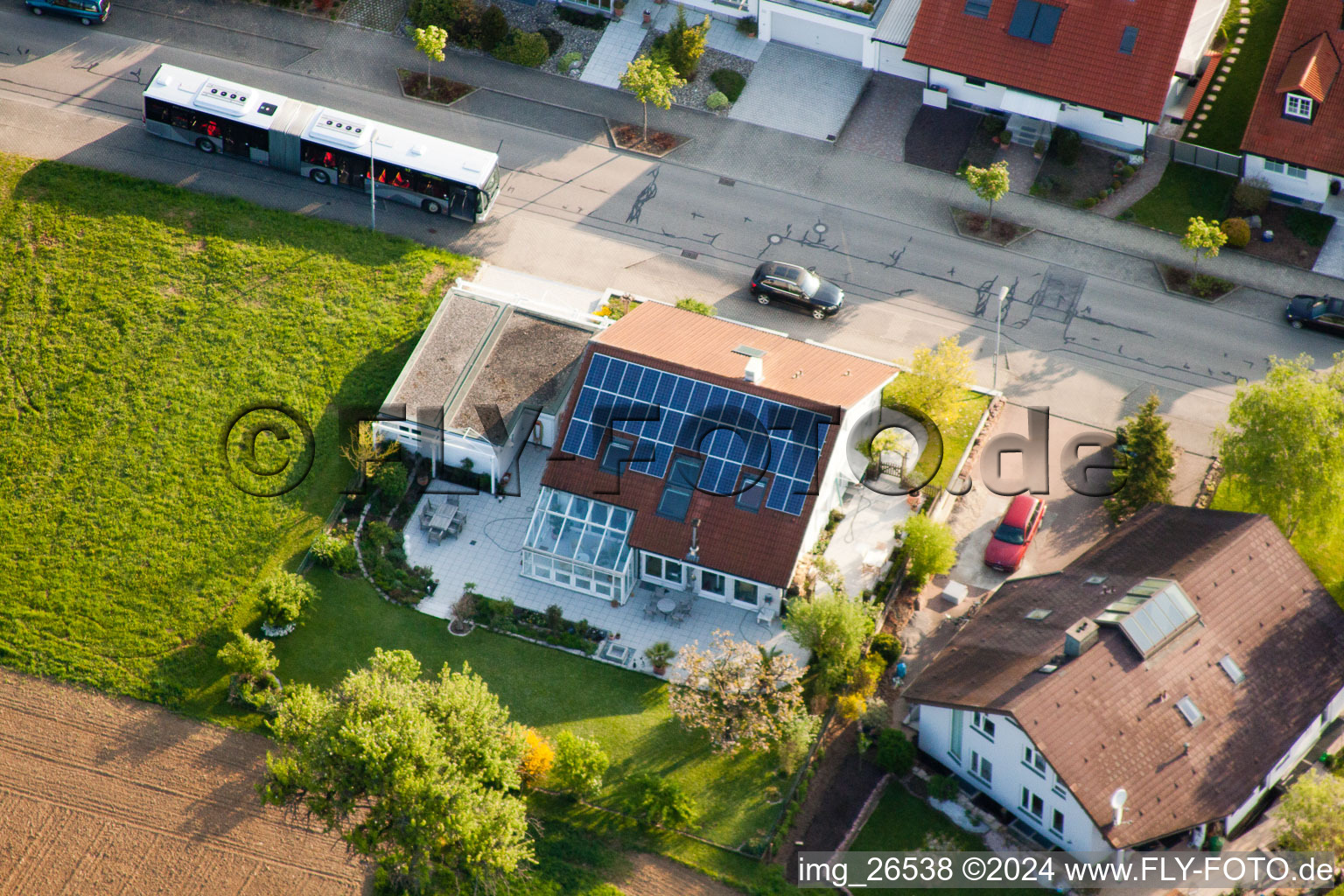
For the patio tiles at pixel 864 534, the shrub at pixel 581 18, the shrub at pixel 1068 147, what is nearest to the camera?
the patio tiles at pixel 864 534

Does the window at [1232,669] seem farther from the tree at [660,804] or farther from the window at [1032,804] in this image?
the tree at [660,804]

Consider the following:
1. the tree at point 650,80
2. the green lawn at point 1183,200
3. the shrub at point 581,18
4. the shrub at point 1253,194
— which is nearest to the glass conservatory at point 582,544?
the tree at point 650,80

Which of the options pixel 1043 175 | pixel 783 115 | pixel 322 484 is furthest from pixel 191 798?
pixel 1043 175

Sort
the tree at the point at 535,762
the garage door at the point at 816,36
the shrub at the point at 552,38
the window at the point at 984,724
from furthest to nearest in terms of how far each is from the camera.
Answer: the shrub at the point at 552,38 → the garage door at the point at 816,36 → the tree at the point at 535,762 → the window at the point at 984,724

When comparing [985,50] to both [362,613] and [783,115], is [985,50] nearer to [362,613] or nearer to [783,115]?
[783,115]

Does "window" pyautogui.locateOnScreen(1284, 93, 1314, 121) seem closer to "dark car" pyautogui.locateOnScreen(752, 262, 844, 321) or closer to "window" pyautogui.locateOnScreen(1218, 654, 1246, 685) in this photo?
"dark car" pyautogui.locateOnScreen(752, 262, 844, 321)

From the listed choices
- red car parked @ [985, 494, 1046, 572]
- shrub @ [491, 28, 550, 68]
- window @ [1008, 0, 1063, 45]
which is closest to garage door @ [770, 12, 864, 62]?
window @ [1008, 0, 1063, 45]

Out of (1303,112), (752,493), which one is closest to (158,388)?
(752,493)
